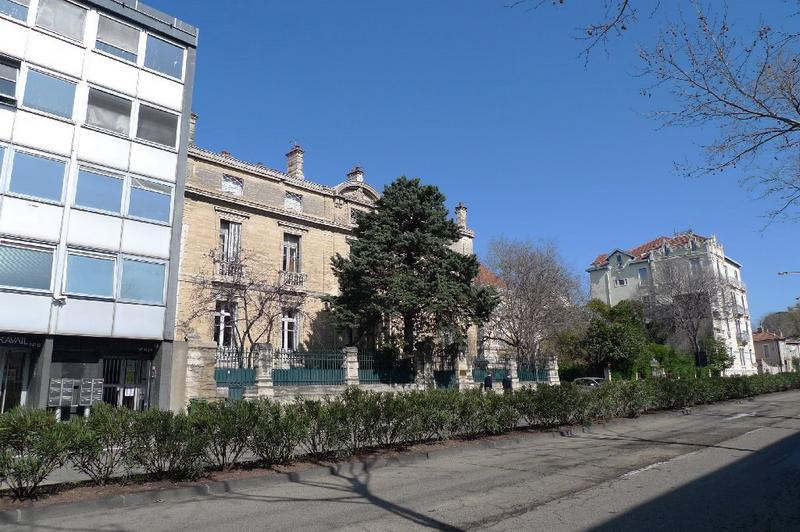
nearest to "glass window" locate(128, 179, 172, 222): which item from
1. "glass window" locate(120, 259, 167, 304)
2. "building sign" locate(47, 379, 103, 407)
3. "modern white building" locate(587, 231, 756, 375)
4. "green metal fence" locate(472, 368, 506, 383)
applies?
"glass window" locate(120, 259, 167, 304)

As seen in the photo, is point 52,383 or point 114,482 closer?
point 114,482

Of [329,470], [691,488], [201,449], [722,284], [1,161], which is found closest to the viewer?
[691,488]

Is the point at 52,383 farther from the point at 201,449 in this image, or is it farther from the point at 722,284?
the point at 722,284

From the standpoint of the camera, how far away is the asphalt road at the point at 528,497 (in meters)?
6.39

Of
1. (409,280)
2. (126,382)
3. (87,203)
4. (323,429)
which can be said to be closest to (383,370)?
(409,280)

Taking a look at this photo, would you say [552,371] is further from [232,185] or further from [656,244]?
[656,244]

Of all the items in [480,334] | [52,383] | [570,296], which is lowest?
[52,383]

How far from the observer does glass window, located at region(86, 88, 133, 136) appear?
742 inches

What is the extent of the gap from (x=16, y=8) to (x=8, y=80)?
2602 millimetres

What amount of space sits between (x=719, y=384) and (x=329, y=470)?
25591 millimetres

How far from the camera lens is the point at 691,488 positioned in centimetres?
805

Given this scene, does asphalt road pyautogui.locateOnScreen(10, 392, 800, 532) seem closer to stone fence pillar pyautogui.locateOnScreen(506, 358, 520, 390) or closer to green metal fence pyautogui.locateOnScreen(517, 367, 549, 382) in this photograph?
stone fence pillar pyautogui.locateOnScreen(506, 358, 520, 390)

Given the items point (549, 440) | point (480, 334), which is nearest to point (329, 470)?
point (549, 440)

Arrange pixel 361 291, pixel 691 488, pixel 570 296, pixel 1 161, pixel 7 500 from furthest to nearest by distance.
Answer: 1. pixel 570 296
2. pixel 361 291
3. pixel 1 161
4. pixel 691 488
5. pixel 7 500
